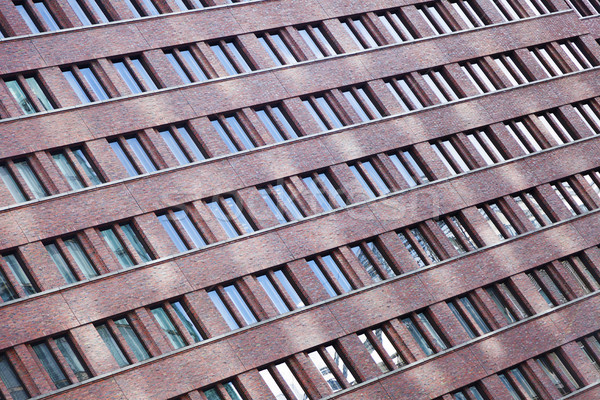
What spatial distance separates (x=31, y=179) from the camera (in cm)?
3111

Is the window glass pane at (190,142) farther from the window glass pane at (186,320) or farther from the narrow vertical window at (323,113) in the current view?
the window glass pane at (186,320)

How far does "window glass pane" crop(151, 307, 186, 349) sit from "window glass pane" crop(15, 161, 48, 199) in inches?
257

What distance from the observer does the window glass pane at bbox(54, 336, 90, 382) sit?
93.9 feet

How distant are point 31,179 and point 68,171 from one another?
1514mm

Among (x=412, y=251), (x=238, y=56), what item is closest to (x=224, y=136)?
(x=238, y=56)

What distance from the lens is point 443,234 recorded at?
117 feet

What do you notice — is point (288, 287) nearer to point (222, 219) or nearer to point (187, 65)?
point (222, 219)

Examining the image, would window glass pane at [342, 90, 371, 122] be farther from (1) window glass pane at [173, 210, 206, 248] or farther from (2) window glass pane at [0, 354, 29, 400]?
(2) window glass pane at [0, 354, 29, 400]

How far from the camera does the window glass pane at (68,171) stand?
31656 millimetres

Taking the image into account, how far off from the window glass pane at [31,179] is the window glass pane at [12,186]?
394mm

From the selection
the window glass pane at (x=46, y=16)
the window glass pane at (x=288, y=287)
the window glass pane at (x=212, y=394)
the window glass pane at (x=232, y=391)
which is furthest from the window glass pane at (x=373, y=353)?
the window glass pane at (x=46, y=16)

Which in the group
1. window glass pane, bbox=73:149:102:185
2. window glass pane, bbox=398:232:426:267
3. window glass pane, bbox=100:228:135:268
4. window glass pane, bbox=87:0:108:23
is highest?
window glass pane, bbox=87:0:108:23

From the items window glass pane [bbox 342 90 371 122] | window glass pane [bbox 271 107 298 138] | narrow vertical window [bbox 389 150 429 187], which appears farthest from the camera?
window glass pane [bbox 342 90 371 122]

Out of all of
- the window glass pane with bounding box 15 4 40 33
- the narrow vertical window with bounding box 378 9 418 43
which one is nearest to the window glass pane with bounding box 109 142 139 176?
the window glass pane with bounding box 15 4 40 33
